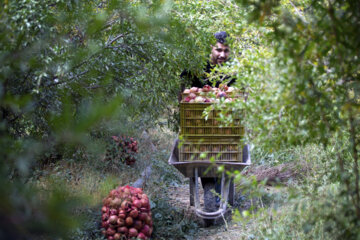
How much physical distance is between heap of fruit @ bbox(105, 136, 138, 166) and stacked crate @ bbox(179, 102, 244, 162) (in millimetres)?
1800

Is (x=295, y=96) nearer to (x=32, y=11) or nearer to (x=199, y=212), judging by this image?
(x=32, y=11)

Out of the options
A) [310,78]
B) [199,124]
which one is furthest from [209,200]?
[310,78]

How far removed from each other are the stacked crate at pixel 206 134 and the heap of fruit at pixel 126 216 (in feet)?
2.47

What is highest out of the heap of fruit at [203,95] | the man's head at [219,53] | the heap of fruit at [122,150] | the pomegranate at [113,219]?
the man's head at [219,53]

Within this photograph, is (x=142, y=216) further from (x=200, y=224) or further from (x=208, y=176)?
(x=200, y=224)

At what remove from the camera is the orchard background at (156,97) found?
174 centimetres

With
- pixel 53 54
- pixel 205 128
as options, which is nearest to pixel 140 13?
pixel 53 54

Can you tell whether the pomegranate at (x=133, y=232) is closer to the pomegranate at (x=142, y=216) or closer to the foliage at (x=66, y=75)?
the pomegranate at (x=142, y=216)

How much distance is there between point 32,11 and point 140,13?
1040mm

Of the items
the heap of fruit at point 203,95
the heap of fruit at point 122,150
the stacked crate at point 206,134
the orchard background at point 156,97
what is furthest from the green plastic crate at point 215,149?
the heap of fruit at point 122,150

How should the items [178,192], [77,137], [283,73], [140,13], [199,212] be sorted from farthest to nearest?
1. [178,192]
2. [199,212]
3. [140,13]
4. [283,73]
5. [77,137]

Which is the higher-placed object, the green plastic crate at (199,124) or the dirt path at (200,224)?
the green plastic crate at (199,124)

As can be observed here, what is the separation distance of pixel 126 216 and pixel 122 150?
2.66 meters

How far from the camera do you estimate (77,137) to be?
157 centimetres
